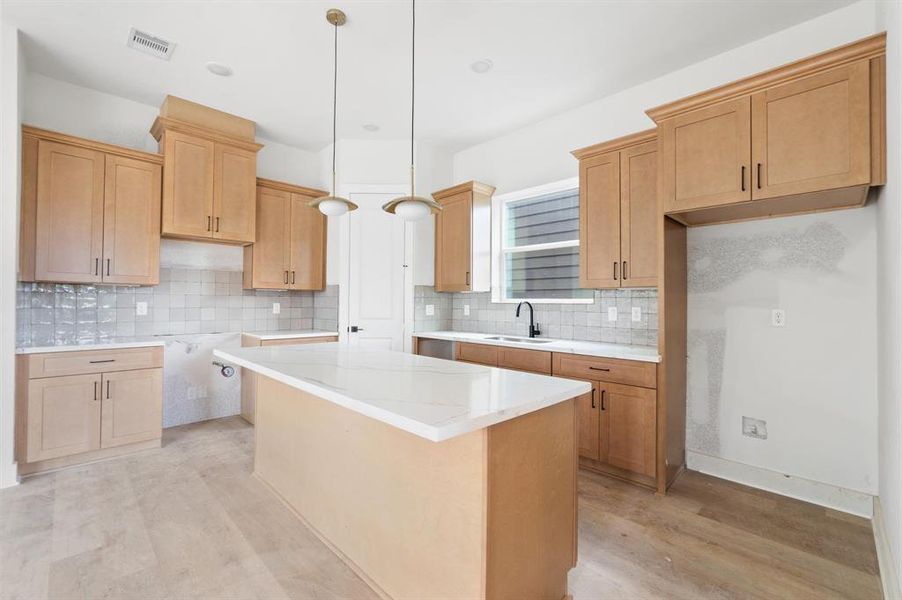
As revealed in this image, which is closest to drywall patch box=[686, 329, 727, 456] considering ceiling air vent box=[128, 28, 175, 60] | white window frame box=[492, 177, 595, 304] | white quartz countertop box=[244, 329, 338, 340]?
white window frame box=[492, 177, 595, 304]

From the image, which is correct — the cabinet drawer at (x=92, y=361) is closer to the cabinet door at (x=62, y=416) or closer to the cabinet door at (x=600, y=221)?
the cabinet door at (x=62, y=416)

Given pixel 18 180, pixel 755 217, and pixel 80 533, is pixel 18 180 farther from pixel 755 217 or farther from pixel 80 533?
pixel 755 217

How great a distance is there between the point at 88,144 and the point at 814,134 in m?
4.78

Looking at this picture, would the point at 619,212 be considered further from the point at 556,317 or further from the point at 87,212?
the point at 87,212

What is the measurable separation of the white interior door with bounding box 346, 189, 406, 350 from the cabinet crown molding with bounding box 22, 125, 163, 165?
5.77 feet

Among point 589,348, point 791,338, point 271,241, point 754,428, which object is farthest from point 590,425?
point 271,241

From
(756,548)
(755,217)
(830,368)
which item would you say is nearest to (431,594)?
(756,548)

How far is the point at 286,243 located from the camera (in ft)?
14.2

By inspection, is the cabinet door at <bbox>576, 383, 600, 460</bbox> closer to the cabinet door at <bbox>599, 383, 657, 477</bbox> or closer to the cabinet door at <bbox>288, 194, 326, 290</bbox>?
the cabinet door at <bbox>599, 383, 657, 477</bbox>

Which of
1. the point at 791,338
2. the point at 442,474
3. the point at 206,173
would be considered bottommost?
the point at 442,474

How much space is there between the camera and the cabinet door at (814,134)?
A: 197cm

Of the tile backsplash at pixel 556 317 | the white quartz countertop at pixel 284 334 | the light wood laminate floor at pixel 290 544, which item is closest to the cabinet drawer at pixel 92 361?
the light wood laminate floor at pixel 290 544

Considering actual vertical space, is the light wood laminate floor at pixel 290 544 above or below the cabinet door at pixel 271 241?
below

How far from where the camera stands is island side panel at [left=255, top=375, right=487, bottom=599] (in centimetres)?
137
